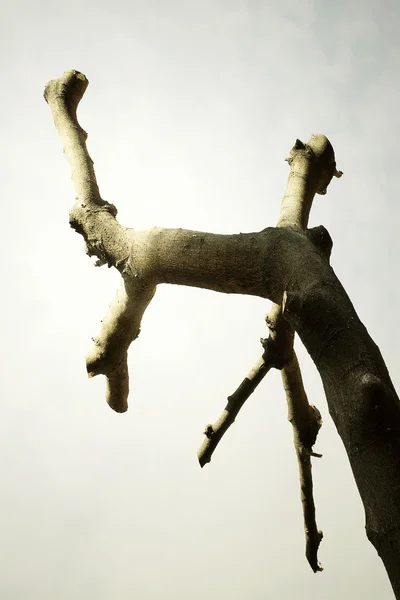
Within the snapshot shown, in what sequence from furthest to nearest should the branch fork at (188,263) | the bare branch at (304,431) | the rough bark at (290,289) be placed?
the bare branch at (304,431), the branch fork at (188,263), the rough bark at (290,289)

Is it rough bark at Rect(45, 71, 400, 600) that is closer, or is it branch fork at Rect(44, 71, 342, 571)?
rough bark at Rect(45, 71, 400, 600)

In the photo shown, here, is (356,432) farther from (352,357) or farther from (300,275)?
(300,275)

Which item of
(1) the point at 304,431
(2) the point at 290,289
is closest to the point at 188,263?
(2) the point at 290,289

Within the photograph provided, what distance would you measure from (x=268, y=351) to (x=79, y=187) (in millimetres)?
1161

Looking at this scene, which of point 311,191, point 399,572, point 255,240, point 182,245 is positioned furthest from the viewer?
point 311,191

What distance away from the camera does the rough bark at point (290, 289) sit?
74 cm

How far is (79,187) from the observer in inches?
70.4

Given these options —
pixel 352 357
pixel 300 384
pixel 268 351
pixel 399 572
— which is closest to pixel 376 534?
pixel 399 572

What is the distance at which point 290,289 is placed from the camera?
1.03m

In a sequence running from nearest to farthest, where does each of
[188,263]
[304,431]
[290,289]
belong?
[290,289], [188,263], [304,431]

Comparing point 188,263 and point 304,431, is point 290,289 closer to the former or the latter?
point 188,263

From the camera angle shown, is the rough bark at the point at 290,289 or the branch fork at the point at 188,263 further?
the branch fork at the point at 188,263

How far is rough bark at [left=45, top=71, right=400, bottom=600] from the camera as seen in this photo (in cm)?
74

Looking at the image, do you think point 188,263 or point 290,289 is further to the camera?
point 188,263
